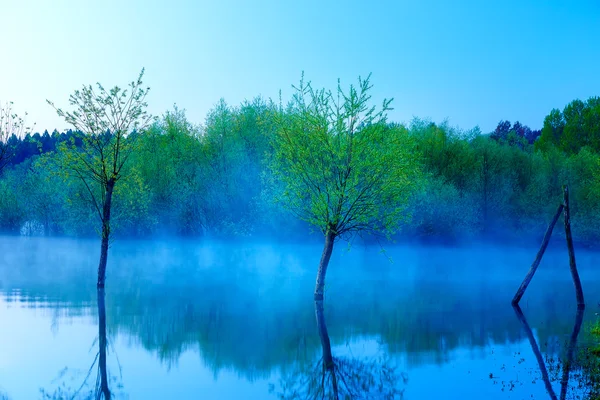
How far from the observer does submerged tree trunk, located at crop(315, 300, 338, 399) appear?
62.5 feet

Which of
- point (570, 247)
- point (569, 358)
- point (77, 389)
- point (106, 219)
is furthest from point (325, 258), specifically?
point (77, 389)

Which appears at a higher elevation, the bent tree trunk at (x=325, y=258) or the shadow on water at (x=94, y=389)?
the bent tree trunk at (x=325, y=258)

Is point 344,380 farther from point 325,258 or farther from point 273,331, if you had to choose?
point 325,258

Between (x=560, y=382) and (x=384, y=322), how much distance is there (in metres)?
12.2

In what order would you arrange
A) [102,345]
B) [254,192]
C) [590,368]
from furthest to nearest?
[254,192], [102,345], [590,368]

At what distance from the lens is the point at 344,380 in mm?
18984

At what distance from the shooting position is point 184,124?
7662 centimetres

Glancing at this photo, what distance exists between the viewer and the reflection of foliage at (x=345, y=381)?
690 inches

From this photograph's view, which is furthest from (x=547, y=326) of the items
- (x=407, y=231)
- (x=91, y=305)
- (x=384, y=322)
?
(x=407, y=231)

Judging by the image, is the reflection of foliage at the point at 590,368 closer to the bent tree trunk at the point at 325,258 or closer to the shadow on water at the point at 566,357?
the shadow on water at the point at 566,357

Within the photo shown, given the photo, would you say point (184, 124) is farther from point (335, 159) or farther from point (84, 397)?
point (84, 397)

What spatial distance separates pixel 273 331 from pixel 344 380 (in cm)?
798

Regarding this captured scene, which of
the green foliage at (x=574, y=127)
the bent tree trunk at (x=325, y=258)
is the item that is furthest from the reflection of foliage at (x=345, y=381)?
the green foliage at (x=574, y=127)

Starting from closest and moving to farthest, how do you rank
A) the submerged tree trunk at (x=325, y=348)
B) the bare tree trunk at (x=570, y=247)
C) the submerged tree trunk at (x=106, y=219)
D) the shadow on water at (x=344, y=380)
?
the shadow on water at (x=344, y=380) < the submerged tree trunk at (x=325, y=348) < the bare tree trunk at (x=570, y=247) < the submerged tree trunk at (x=106, y=219)
